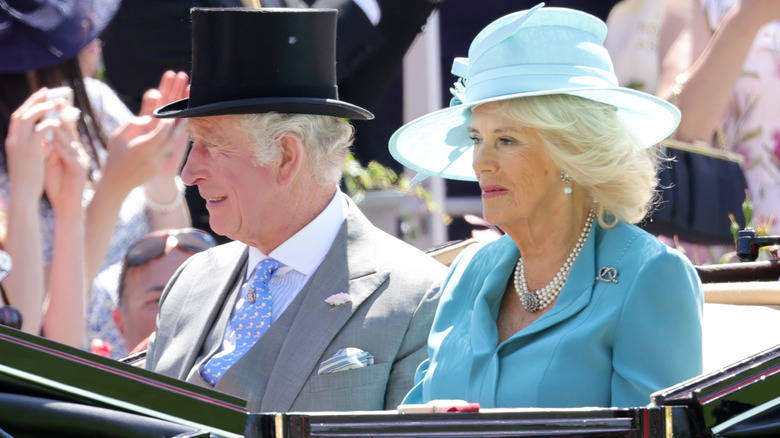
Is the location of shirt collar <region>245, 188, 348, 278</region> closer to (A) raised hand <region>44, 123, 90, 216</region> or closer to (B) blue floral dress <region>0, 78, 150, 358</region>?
(A) raised hand <region>44, 123, 90, 216</region>

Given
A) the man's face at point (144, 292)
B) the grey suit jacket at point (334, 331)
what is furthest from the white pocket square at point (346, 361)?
the man's face at point (144, 292)

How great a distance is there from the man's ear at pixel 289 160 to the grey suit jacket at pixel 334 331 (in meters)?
0.19

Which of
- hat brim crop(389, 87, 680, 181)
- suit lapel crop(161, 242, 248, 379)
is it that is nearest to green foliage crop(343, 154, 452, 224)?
suit lapel crop(161, 242, 248, 379)

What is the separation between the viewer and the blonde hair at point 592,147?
2.34m

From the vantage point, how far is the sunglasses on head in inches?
151

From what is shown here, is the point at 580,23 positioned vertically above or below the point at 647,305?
above

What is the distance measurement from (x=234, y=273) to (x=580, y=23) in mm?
1172

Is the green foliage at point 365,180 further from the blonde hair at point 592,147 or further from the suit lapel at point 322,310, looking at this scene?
the blonde hair at point 592,147

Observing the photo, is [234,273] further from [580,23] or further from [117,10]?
[117,10]

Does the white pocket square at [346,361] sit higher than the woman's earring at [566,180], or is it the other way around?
the woman's earring at [566,180]

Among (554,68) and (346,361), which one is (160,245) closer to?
(346,361)

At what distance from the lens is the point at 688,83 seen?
4355 millimetres

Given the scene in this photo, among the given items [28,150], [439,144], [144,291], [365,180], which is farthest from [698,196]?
[28,150]

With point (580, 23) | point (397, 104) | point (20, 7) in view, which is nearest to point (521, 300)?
point (580, 23)
